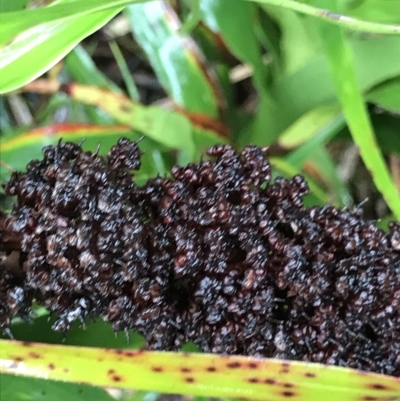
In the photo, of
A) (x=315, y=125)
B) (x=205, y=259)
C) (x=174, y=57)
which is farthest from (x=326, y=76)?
(x=205, y=259)

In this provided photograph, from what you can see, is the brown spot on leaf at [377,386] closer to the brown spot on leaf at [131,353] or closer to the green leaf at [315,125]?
the brown spot on leaf at [131,353]

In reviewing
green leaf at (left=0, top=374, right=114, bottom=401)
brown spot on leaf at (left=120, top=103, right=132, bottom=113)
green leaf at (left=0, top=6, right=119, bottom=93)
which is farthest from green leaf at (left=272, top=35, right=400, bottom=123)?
green leaf at (left=0, top=374, right=114, bottom=401)

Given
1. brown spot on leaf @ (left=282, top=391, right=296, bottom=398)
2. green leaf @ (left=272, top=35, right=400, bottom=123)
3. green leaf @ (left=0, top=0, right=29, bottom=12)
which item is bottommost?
brown spot on leaf @ (left=282, top=391, right=296, bottom=398)

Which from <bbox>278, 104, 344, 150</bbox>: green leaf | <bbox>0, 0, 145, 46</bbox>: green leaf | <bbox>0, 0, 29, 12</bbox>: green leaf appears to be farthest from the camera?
<bbox>278, 104, 344, 150</bbox>: green leaf

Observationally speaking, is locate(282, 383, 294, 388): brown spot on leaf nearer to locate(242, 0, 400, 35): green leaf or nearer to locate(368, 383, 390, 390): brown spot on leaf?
locate(368, 383, 390, 390): brown spot on leaf

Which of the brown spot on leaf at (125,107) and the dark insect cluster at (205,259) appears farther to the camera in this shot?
the brown spot on leaf at (125,107)

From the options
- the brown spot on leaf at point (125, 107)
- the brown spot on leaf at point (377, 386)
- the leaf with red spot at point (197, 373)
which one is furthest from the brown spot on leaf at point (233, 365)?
the brown spot on leaf at point (125, 107)

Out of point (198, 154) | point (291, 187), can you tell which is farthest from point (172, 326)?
point (198, 154)
